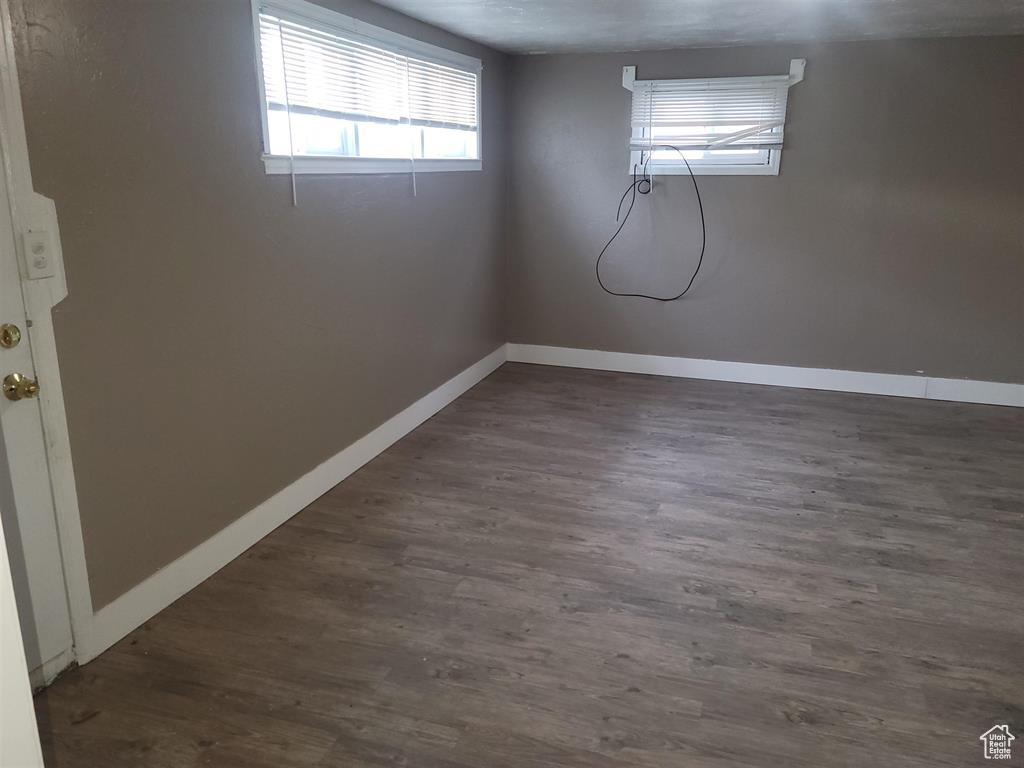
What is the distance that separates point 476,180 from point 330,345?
6.19ft

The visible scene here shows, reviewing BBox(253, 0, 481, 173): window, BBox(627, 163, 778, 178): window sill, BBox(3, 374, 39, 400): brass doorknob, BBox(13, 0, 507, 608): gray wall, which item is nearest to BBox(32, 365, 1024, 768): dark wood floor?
BBox(13, 0, 507, 608): gray wall

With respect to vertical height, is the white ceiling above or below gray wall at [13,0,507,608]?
above

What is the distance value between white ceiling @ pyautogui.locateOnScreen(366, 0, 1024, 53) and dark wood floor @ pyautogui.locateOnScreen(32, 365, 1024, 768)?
81.7 inches

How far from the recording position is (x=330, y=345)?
3322 millimetres

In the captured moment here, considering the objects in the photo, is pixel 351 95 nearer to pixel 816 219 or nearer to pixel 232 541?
pixel 232 541

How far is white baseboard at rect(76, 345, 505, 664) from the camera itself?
7.55ft

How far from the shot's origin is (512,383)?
5.11 meters

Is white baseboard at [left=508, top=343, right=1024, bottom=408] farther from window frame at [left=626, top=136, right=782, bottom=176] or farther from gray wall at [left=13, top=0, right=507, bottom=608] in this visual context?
gray wall at [left=13, top=0, right=507, bottom=608]

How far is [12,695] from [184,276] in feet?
5.34

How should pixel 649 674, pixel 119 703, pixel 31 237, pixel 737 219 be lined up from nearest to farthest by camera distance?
pixel 31 237 → pixel 119 703 → pixel 649 674 → pixel 737 219

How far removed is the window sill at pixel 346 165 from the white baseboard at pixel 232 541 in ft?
4.06

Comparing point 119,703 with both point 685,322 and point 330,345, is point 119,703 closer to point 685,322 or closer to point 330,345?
point 330,345

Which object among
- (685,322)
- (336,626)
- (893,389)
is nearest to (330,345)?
(336,626)

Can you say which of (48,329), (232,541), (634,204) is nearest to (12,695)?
(48,329)
